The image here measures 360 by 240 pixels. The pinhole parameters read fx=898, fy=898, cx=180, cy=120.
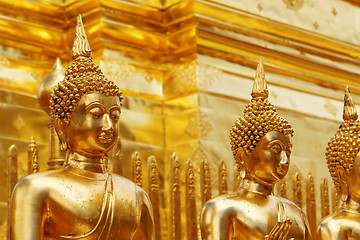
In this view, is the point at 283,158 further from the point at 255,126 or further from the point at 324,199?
the point at 324,199

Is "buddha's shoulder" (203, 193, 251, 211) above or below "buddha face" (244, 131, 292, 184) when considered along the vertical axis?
below

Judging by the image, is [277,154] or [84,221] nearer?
[84,221]

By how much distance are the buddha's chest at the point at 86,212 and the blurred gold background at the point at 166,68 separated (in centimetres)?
205

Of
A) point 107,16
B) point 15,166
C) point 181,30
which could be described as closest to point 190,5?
point 181,30

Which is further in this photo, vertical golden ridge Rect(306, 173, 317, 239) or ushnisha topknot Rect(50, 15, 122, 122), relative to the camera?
vertical golden ridge Rect(306, 173, 317, 239)

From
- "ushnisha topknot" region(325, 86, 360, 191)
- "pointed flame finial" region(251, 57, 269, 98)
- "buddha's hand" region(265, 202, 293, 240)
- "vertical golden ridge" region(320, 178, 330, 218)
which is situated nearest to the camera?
"buddha's hand" region(265, 202, 293, 240)

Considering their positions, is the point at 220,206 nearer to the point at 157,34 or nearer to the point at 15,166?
the point at 15,166

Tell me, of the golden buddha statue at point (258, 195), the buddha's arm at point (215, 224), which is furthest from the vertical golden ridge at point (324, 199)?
the buddha's arm at point (215, 224)

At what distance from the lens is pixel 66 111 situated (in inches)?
189

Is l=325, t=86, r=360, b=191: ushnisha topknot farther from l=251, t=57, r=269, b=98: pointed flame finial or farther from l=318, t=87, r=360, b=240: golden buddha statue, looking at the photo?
l=251, t=57, r=269, b=98: pointed flame finial

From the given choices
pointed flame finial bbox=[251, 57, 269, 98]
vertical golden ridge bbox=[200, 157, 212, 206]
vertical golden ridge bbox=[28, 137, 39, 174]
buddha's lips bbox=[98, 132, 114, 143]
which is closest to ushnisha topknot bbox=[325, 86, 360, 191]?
pointed flame finial bbox=[251, 57, 269, 98]

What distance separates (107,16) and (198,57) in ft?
2.74

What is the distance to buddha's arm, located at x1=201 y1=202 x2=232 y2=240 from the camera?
5188mm

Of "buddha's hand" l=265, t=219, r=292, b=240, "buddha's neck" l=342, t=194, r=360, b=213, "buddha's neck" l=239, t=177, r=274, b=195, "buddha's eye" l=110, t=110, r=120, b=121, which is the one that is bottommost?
"buddha's hand" l=265, t=219, r=292, b=240
